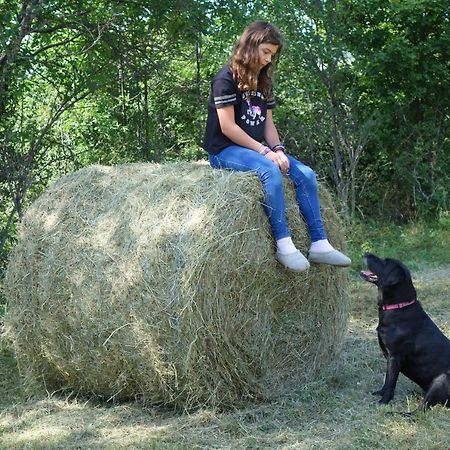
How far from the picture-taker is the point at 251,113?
191 inches

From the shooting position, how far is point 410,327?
4500 millimetres

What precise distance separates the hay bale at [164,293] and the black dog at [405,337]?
1.78 ft

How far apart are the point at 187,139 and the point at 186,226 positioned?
243 inches

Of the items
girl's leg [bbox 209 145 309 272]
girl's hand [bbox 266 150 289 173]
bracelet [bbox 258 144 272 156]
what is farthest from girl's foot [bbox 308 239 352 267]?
bracelet [bbox 258 144 272 156]

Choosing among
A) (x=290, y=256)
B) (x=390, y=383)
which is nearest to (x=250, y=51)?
(x=290, y=256)

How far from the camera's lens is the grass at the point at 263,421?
12.8 ft

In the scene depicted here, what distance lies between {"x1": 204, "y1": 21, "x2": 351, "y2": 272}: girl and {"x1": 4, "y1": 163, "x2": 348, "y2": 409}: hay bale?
9 centimetres

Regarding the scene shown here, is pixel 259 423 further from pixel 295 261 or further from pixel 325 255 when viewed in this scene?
pixel 325 255

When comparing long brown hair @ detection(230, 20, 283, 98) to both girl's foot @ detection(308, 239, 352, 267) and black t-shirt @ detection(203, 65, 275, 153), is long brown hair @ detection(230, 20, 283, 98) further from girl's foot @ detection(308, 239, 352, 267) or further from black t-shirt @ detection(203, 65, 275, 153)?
girl's foot @ detection(308, 239, 352, 267)

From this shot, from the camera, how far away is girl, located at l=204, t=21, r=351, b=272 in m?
4.47

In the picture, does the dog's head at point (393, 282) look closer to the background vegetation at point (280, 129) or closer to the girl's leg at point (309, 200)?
the girl's leg at point (309, 200)

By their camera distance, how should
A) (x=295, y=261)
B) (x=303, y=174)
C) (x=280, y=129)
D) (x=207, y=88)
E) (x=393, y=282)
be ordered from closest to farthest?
(x=295, y=261) → (x=393, y=282) → (x=303, y=174) → (x=207, y=88) → (x=280, y=129)

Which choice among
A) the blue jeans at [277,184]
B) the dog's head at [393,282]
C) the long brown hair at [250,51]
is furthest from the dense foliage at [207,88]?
the dog's head at [393,282]

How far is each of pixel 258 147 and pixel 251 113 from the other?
31cm
